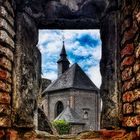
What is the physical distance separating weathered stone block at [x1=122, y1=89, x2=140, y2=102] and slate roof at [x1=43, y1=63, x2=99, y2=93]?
3725cm

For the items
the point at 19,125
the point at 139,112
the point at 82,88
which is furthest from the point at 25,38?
the point at 82,88

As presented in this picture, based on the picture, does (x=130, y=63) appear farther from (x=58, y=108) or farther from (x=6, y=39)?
(x=58, y=108)

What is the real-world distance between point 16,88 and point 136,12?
152cm

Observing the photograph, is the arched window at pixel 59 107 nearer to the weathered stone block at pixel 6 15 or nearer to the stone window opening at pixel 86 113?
the stone window opening at pixel 86 113

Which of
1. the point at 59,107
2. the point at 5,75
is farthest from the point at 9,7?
the point at 59,107

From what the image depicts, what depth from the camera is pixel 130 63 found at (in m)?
3.39

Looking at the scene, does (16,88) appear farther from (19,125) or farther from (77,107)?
(77,107)

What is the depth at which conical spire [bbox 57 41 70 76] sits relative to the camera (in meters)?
47.9

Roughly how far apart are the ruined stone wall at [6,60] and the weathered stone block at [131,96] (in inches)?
47.7

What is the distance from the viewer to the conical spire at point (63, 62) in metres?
47.9

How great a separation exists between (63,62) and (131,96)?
46.3m

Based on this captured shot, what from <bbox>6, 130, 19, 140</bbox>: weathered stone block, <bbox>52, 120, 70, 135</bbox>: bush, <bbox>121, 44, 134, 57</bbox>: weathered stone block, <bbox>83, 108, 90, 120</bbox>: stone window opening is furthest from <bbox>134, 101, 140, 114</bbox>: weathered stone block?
<bbox>83, 108, 90, 120</bbox>: stone window opening

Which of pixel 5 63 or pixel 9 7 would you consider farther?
pixel 9 7

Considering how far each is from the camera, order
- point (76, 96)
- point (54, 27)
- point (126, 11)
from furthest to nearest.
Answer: point (76, 96)
point (54, 27)
point (126, 11)
